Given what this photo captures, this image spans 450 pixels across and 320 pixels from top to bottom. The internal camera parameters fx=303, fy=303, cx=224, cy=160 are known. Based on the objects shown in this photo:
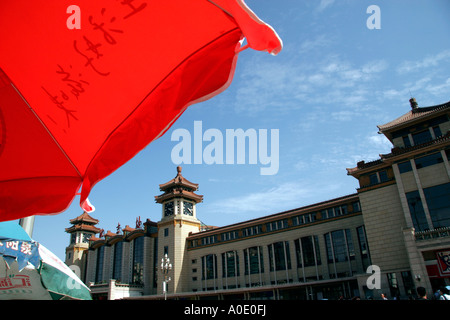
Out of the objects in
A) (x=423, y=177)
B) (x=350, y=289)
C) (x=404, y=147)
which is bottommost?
(x=350, y=289)

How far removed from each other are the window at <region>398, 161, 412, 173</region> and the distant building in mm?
59

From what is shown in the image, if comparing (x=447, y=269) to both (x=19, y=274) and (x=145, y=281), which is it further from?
(x=145, y=281)

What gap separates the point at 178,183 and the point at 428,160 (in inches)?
1091

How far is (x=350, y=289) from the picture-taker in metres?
23.8

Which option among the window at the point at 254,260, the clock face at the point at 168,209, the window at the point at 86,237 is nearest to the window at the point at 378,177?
the window at the point at 254,260

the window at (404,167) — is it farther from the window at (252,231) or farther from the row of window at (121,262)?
the row of window at (121,262)

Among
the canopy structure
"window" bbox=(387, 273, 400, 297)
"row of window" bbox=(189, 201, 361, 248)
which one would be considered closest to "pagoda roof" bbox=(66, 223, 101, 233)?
"row of window" bbox=(189, 201, 361, 248)

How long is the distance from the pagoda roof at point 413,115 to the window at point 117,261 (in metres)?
36.6

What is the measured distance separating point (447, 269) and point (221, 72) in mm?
20166

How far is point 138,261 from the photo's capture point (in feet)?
130

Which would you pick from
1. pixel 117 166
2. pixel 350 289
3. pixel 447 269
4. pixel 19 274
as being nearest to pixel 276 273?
pixel 350 289

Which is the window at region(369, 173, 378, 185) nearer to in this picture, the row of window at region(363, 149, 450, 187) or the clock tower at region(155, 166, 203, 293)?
the row of window at region(363, 149, 450, 187)

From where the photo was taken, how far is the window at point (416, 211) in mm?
18812

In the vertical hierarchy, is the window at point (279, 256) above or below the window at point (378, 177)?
below
